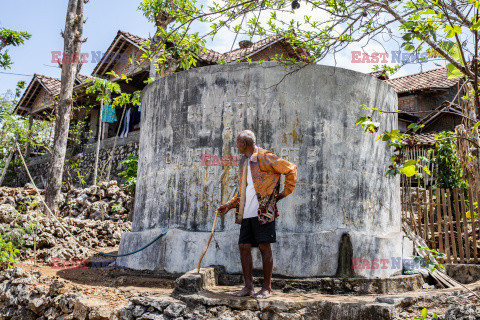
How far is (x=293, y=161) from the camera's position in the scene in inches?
229

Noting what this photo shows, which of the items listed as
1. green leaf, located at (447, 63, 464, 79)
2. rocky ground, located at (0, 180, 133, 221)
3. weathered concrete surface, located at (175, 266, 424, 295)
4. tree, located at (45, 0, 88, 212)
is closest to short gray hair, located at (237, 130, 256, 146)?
weathered concrete surface, located at (175, 266, 424, 295)

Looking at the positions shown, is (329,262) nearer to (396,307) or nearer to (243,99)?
(396,307)

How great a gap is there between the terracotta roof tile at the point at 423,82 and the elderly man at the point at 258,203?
19.2 metres

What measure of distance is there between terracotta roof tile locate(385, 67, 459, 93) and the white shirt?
760 inches

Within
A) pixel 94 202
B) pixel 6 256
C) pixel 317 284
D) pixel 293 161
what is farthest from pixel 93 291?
pixel 94 202

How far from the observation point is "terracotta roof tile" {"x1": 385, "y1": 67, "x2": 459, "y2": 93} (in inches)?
876

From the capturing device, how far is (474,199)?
8109mm

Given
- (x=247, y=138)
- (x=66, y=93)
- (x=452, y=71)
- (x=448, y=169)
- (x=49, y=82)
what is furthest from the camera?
(x=49, y=82)

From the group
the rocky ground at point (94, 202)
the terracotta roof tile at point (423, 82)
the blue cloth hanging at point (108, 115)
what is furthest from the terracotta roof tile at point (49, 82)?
the terracotta roof tile at point (423, 82)

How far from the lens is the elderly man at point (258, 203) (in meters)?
4.63

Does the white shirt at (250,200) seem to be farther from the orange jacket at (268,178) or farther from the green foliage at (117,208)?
the green foliage at (117,208)

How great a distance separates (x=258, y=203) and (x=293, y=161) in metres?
1.21

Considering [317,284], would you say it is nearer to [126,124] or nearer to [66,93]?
[66,93]

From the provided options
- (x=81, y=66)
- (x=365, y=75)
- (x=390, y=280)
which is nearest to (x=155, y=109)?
(x=365, y=75)
